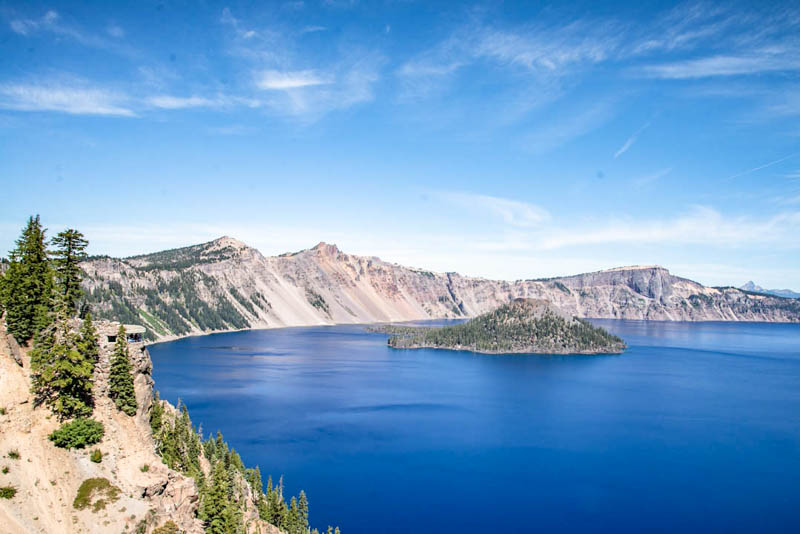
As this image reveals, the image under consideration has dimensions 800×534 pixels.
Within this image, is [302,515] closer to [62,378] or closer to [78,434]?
[78,434]

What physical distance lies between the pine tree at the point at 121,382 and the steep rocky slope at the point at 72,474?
722 mm

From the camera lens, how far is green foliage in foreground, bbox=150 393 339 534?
3975 centimetres

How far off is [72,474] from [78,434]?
273 centimetres

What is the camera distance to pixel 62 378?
36188 mm

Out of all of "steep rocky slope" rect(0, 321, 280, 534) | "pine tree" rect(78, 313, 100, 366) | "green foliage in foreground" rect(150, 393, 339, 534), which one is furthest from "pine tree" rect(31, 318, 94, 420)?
"green foliage in foreground" rect(150, 393, 339, 534)

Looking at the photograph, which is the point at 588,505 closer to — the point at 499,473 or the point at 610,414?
the point at 499,473

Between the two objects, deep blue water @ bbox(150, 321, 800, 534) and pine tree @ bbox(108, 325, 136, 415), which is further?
deep blue water @ bbox(150, 321, 800, 534)

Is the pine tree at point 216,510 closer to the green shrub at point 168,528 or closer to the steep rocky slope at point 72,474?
the steep rocky slope at point 72,474

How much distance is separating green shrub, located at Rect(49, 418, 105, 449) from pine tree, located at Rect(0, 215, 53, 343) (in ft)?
33.1

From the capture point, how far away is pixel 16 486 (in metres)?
30.5

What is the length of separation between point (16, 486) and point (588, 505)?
5971cm

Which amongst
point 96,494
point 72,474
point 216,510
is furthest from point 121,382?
point 216,510

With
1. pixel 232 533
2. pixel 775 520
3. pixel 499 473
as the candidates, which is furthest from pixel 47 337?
pixel 775 520

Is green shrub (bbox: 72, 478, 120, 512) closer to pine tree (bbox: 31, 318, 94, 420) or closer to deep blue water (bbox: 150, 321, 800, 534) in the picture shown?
pine tree (bbox: 31, 318, 94, 420)
